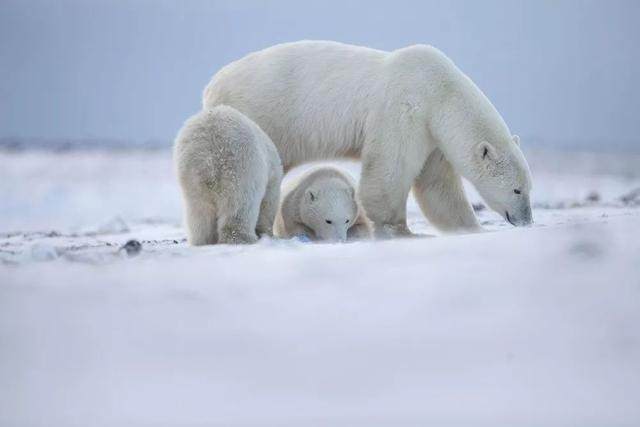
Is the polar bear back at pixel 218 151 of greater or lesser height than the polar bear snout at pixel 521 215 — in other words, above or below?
above

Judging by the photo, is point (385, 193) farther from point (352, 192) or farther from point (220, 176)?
point (220, 176)

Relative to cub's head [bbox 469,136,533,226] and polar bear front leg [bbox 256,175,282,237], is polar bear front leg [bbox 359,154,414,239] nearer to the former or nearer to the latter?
cub's head [bbox 469,136,533,226]

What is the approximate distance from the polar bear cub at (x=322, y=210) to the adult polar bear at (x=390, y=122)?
9.3 inches

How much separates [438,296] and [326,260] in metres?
0.64

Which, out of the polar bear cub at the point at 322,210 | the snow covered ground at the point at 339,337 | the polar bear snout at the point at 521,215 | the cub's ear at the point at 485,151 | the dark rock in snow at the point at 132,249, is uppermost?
the snow covered ground at the point at 339,337

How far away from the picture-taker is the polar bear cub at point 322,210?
22.1ft

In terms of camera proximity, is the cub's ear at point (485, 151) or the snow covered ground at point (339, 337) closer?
the snow covered ground at point (339, 337)

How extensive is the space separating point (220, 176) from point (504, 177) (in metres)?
2.49

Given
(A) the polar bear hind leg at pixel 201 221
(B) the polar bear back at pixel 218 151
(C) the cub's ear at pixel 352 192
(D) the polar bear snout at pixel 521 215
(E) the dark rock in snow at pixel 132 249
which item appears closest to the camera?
(E) the dark rock in snow at pixel 132 249

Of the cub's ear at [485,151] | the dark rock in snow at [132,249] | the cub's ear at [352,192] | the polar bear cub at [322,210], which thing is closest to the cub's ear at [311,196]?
the polar bear cub at [322,210]

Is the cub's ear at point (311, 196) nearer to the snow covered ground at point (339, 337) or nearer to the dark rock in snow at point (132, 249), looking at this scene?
the dark rock in snow at point (132, 249)

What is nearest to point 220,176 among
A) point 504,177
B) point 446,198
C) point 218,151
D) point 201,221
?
point 218,151

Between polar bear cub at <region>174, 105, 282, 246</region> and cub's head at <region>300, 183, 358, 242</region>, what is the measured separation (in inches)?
46.4

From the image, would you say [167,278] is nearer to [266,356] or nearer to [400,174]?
[266,356]
